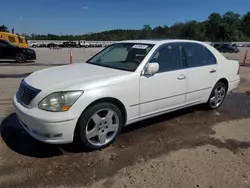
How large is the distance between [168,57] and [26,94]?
94.1 inches

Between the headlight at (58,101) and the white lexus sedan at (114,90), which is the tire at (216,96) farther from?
the headlight at (58,101)

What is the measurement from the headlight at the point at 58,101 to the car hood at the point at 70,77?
11cm

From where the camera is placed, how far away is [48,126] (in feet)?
9.64

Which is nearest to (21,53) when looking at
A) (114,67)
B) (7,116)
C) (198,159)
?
(7,116)

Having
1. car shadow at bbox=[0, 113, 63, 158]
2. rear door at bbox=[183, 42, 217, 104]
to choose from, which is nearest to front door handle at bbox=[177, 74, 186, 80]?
rear door at bbox=[183, 42, 217, 104]

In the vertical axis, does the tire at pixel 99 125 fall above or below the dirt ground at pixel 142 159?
above

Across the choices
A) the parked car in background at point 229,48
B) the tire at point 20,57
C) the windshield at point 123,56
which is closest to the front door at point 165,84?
the windshield at point 123,56

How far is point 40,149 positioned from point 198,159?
2.23 meters

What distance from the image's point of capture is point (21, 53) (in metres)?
15.1

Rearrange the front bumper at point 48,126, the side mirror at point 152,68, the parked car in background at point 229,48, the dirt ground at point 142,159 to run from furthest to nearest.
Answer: the parked car in background at point 229,48 < the side mirror at point 152,68 < the front bumper at point 48,126 < the dirt ground at point 142,159

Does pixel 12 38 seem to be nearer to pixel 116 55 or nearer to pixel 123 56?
pixel 116 55

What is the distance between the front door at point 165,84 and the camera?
376cm

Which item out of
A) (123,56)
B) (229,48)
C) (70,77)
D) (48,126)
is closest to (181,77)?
(123,56)

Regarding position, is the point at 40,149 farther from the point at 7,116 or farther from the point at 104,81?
the point at 7,116
